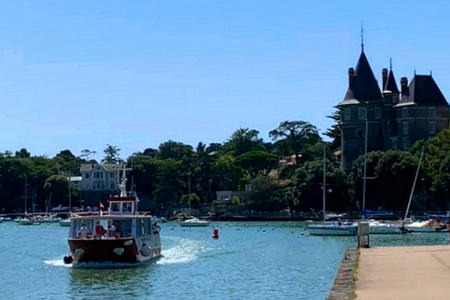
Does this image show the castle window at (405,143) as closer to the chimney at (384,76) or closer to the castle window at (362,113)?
the castle window at (362,113)

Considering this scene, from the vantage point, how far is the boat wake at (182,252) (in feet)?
184

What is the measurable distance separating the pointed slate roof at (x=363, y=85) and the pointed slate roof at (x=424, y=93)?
3.92 m

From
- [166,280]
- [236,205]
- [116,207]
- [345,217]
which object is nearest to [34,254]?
[116,207]

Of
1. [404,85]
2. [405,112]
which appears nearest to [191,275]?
[405,112]

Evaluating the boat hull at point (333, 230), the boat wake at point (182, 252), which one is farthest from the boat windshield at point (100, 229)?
the boat hull at point (333, 230)

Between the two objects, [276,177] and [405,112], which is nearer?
[405,112]

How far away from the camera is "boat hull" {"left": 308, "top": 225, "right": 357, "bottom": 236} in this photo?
284 ft

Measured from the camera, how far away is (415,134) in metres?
133

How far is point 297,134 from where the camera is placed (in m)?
181

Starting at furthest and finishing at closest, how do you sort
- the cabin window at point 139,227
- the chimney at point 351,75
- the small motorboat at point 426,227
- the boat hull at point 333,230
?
the chimney at point 351,75, the small motorboat at point 426,227, the boat hull at point 333,230, the cabin window at point 139,227

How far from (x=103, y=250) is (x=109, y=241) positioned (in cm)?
55

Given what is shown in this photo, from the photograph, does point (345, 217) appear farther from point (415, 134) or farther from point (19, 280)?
point (19, 280)

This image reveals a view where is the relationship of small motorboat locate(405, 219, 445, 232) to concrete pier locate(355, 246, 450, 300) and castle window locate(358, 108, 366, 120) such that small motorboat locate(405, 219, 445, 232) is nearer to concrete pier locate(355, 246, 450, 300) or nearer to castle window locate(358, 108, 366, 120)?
castle window locate(358, 108, 366, 120)

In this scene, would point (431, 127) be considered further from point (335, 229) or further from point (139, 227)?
point (139, 227)
